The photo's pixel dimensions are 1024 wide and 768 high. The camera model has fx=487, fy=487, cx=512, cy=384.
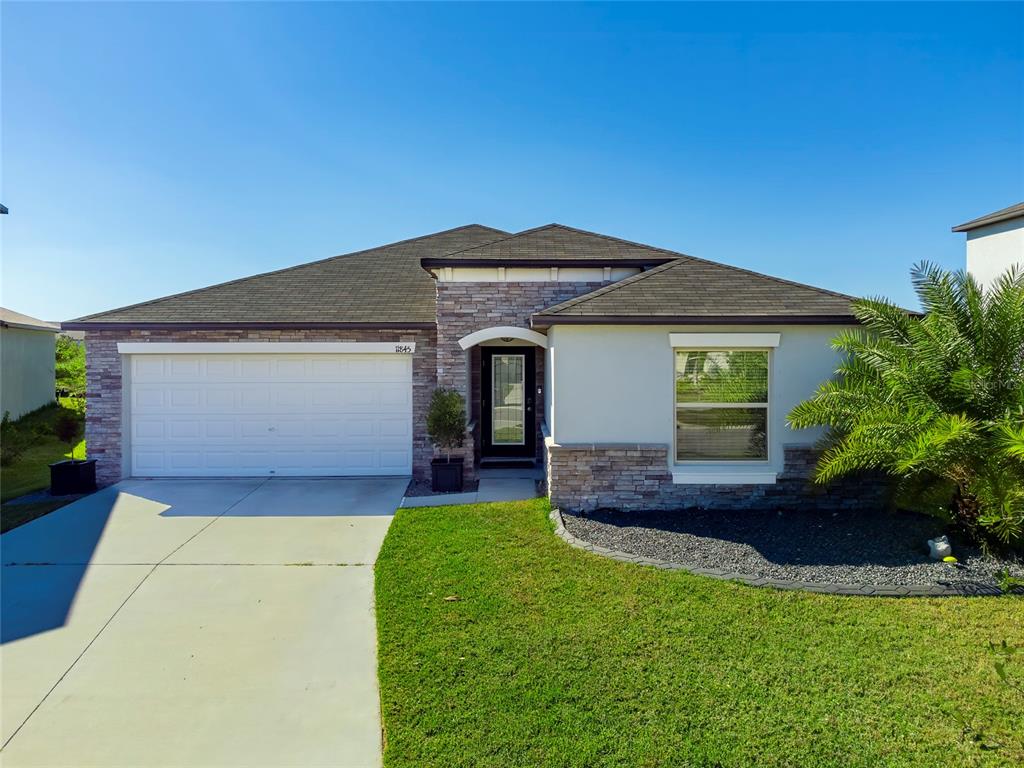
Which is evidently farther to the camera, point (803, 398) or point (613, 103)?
point (613, 103)

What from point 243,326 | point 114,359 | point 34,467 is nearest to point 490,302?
point 243,326

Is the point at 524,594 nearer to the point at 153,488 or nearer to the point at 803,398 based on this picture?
the point at 803,398

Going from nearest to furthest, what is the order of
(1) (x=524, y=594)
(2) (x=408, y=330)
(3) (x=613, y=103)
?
(1) (x=524, y=594)
(2) (x=408, y=330)
(3) (x=613, y=103)

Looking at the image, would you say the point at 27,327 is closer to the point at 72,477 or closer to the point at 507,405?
the point at 72,477

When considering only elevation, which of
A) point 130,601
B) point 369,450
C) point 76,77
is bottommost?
point 130,601

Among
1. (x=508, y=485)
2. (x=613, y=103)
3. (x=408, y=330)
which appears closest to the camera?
(x=508, y=485)

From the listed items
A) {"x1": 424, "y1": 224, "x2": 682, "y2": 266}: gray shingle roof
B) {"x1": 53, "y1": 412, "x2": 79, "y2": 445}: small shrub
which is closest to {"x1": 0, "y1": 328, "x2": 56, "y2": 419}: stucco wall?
{"x1": 53, "y1": 412, "x2": 79, "y2": 445}: small shrub

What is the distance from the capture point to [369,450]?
10.4m

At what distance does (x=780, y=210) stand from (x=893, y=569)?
1386cm

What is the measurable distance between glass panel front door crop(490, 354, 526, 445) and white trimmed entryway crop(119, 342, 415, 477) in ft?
6.85

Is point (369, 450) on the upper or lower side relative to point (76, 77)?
lower

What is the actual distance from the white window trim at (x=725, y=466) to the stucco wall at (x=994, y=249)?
3.97 m

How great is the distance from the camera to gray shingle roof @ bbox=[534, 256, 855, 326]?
7.29m

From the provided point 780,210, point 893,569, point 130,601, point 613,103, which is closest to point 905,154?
point 780,210
